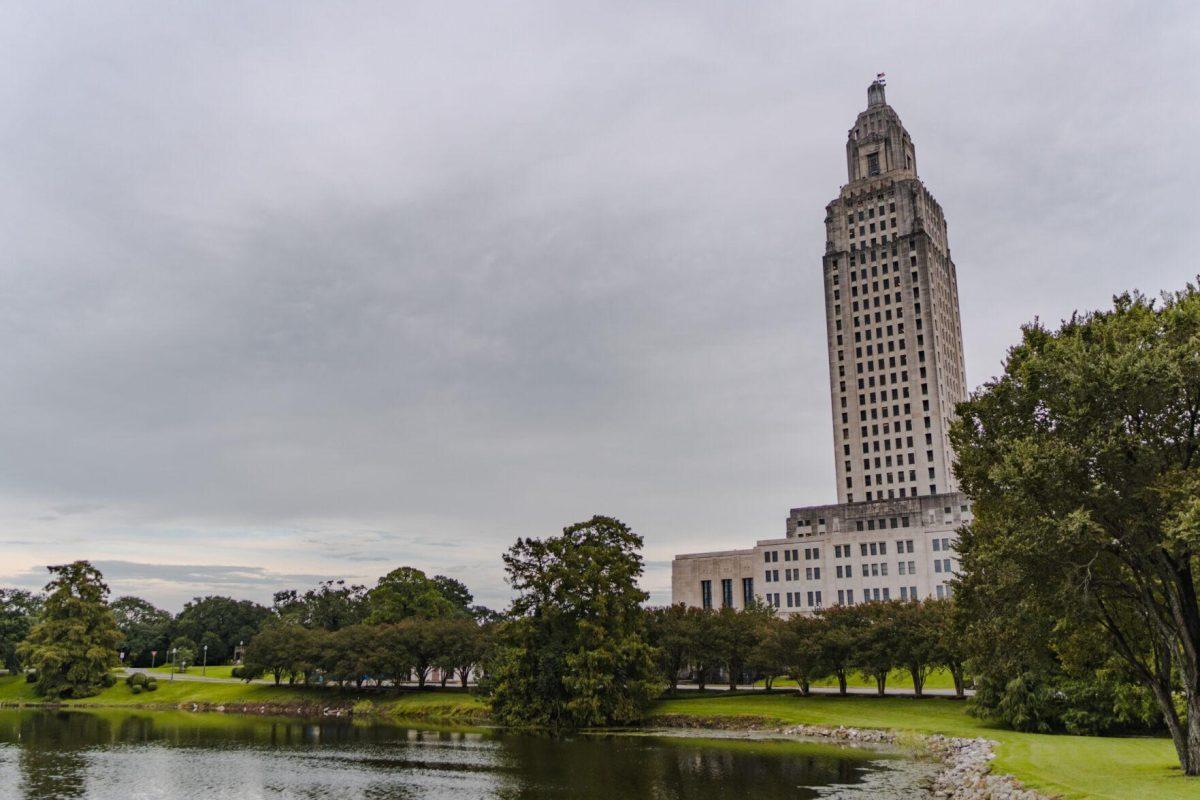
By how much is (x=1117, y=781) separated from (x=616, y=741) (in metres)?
36.8

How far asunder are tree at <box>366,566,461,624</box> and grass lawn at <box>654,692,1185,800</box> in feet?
177

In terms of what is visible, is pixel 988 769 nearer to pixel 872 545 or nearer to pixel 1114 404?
pixel 1114 404

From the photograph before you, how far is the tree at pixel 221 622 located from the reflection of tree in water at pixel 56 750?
63369 millimetres

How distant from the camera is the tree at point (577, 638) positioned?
71.8 m

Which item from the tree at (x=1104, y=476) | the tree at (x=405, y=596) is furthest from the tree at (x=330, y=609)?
the tree at (x=1104, y=476)

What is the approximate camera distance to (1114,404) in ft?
97.1

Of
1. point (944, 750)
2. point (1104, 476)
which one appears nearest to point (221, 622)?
point (944, 750)

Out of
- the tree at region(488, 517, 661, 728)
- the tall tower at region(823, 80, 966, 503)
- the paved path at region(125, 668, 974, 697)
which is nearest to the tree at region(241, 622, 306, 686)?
the paved path at region(125, 668, 974, 697)

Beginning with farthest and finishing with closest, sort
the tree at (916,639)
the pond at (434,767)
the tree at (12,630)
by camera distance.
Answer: the tree at (12,630)
the tree at (916,639)
the pond at (434,767)

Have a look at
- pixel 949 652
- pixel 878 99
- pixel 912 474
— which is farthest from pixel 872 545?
pixel 878 99

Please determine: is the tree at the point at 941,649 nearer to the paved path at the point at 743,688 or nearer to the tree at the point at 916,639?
the tree at the point at 916,639

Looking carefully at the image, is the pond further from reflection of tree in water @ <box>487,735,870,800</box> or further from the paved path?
the paved path

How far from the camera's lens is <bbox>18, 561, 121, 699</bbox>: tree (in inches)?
4387

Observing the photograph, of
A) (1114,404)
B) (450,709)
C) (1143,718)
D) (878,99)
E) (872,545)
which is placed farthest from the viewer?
(878,99)
